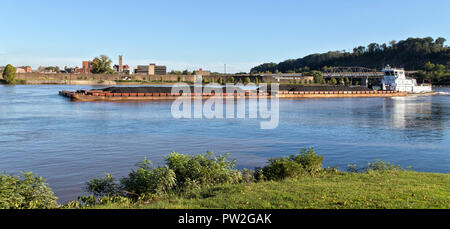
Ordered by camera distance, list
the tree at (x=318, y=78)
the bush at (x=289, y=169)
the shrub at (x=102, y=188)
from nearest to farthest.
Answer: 1. the shrub at (x=102, y=188)
2. the bush at (x=289, y=169)
3. the tree at (x=318, y=78)

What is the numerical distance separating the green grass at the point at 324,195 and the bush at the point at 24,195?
141 cm

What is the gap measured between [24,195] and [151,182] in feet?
9.91

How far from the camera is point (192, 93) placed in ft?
228

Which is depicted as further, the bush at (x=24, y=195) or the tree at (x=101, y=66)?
the tree at (x=101, y=66)

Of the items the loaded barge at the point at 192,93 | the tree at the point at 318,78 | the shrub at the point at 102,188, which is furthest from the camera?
the tree at the point at 318,78

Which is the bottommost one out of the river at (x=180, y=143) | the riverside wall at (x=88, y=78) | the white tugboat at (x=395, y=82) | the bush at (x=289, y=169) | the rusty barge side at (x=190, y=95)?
the river at (x=180, y=143)

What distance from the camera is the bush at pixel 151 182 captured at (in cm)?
1002

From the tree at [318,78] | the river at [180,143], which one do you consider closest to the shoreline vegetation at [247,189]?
the river at [180,143]

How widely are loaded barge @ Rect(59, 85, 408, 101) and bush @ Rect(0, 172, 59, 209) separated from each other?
53.7 m

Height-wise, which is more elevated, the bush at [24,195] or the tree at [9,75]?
the tree at [9,75]

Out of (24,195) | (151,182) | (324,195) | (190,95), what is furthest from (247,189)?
(190,95)

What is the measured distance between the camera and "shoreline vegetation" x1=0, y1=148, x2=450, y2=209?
8.10 m

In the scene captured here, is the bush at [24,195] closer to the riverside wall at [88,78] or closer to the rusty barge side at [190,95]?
the rusty barge side at [190,95]

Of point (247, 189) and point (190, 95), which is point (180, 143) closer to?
point (247, 189)
